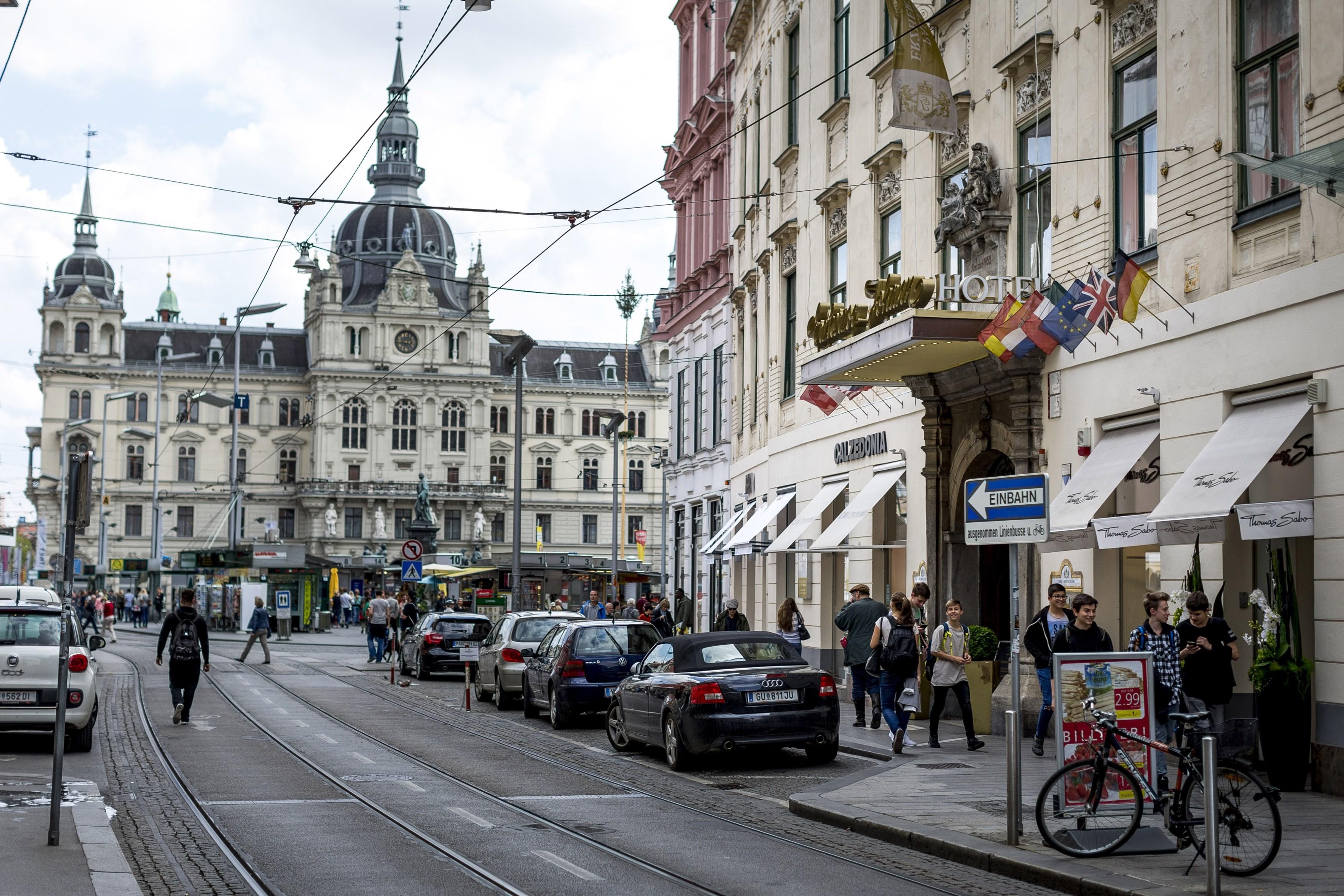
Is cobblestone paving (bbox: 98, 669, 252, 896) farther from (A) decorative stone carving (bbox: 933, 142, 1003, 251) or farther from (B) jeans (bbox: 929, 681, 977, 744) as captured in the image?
(A) decorative stone carving (bbox: 933, 142, 1003, 251)

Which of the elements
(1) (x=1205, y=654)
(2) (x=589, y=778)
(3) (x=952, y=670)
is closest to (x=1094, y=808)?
(1) (x=1205, y=654)

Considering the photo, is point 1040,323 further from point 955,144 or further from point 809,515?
point 809,515

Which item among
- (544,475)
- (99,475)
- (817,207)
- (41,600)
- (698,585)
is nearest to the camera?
(41,600)

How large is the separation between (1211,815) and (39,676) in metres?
12.7

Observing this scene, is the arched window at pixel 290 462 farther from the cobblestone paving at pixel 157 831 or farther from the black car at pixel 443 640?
the cobblestone paving at pixel 157 831

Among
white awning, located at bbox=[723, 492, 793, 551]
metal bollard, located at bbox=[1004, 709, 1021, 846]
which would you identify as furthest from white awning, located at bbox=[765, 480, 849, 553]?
metal bollard, located at bbox=[1004, 709, 1021, 846]

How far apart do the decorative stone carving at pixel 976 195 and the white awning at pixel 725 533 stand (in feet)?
42.9

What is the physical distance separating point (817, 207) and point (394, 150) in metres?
98.0

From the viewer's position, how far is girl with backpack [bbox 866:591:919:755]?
17.7 metres

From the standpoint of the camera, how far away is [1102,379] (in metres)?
18.4

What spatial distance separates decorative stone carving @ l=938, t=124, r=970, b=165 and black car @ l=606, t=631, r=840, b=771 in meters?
8.00

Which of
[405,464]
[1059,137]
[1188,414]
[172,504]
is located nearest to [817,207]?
[1059,137]

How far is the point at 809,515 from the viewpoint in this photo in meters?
28.1

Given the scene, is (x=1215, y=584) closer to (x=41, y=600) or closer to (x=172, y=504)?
(x=41, y=600)
